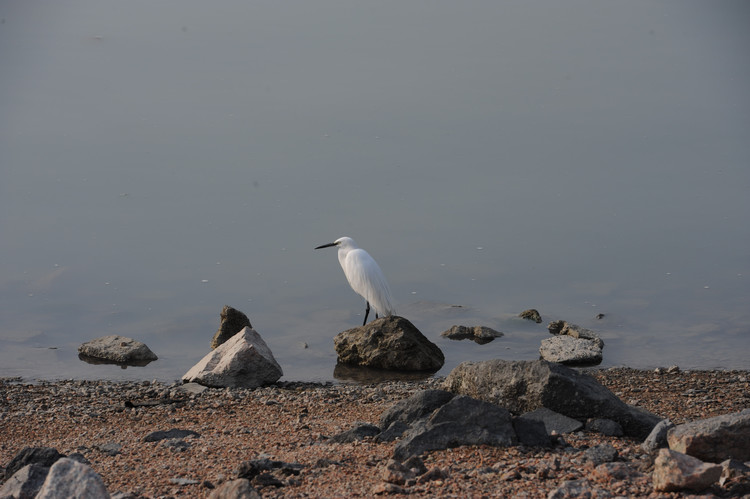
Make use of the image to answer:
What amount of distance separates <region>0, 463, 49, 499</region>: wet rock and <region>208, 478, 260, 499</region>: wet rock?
1061mm

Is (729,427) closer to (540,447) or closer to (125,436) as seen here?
(540,447)

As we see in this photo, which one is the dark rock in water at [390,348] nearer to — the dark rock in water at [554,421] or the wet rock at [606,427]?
the dark rock in water at [554,421]

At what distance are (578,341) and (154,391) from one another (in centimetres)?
591

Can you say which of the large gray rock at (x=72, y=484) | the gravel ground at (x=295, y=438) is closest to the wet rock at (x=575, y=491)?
the gravel ground at (x=295, y=438)

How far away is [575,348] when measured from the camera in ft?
38.8

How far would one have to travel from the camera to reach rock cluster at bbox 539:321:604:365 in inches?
459

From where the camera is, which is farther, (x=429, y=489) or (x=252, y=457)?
(x=252, y=457)

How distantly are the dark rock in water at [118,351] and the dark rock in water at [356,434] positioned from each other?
6215 millimetres

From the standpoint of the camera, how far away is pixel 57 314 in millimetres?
13859

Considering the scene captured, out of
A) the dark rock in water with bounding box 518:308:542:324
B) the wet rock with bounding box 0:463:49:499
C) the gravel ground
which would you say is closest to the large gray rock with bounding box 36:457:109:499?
the wet rock with bounding box 0:463:49:499

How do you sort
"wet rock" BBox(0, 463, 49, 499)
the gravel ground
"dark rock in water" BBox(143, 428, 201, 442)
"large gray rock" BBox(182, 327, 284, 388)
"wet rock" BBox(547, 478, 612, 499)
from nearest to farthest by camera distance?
"wet rock" BBox(547, 478, 612, 499), "wet rock" BBox(0, 463, 49, 499), the gravel ground, "dark rock in water" BBox(143, 428, 201, 442), "large gray rock" BBox(182, 327, 284, 388)

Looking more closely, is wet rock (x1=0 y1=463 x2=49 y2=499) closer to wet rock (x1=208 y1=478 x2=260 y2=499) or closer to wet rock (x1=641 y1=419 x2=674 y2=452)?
wet rock (x1=208 y1=478 x2=260 y2=499)

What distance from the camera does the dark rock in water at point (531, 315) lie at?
1330 centimetres

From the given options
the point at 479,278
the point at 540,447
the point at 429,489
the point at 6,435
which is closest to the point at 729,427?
the point at 540,447
